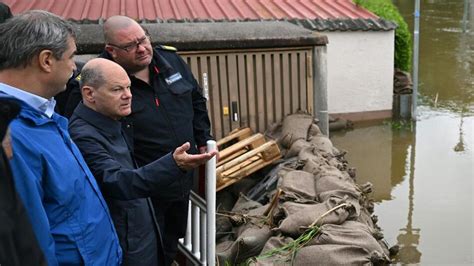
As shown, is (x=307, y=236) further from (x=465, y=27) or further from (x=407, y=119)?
(x=465, y=27)

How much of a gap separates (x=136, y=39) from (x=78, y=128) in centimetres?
75

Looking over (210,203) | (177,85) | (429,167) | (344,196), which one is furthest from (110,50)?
(429,167)

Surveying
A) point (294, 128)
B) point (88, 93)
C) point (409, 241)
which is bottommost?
point (409, 241)

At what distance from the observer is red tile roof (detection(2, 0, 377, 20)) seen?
7957mm

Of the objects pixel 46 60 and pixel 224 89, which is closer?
pixel 46 60

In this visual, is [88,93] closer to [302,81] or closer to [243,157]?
[243,157]

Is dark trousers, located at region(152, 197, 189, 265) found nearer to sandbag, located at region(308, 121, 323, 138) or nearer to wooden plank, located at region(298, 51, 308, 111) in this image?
sandbag, located at region(308, 121, 323, 138)

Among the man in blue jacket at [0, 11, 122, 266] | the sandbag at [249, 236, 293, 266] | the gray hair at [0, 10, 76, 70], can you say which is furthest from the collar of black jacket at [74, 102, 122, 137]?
the sandbag at [249, 236, 293, 266]

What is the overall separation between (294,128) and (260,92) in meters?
0.54

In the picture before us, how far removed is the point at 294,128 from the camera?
5.23m

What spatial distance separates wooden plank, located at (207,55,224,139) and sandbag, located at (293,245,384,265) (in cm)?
232

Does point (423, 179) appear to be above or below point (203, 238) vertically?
below

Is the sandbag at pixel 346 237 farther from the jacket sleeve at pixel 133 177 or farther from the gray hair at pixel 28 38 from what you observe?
the gray hair at pixel 28 38

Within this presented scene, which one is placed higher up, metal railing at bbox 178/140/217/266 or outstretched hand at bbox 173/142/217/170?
outstretched hand at bbox 173/142/217/170
